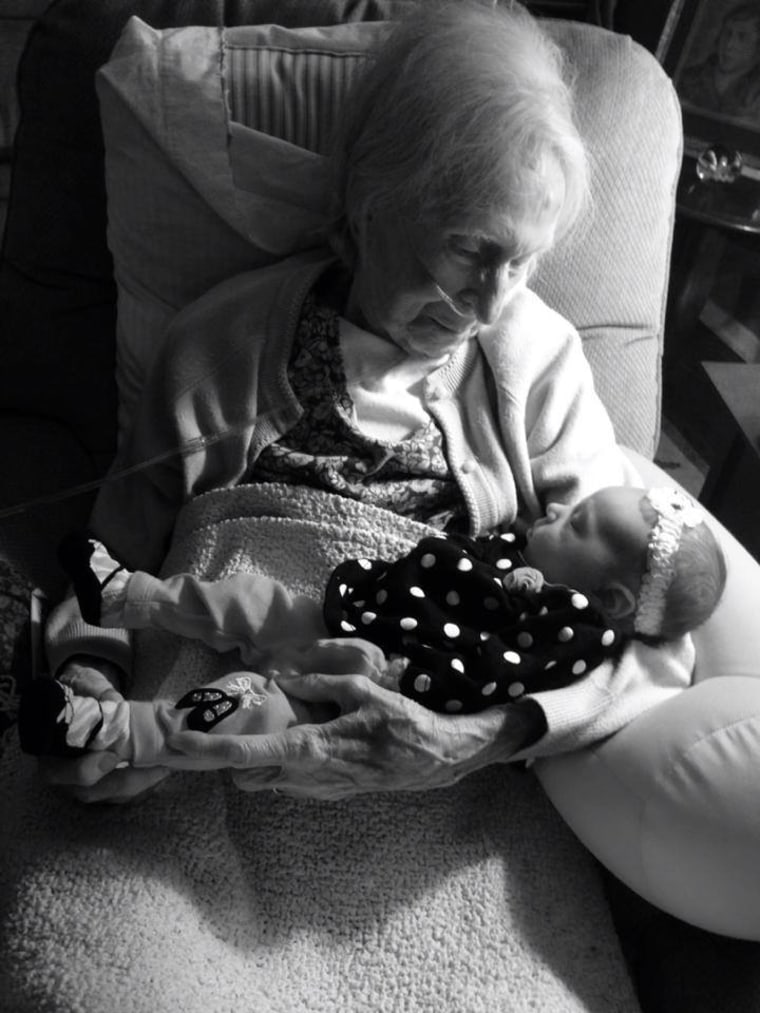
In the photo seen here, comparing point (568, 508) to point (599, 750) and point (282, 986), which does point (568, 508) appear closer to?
point (599, 750)

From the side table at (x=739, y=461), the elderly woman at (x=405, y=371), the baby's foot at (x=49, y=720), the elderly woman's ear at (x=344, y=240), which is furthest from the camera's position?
the side table at (x=739, y=461)

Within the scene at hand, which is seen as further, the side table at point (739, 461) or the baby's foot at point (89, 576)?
the side table at point (739, 461)

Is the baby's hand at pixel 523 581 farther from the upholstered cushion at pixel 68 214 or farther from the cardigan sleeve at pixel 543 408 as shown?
the upholstered cushion at pixel 68 214

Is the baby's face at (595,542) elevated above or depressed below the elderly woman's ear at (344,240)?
below

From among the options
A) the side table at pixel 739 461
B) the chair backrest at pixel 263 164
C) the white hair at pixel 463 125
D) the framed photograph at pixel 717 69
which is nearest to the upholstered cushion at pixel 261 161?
the chair backrest at pixel 263 164

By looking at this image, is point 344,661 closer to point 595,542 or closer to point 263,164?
point 595,542

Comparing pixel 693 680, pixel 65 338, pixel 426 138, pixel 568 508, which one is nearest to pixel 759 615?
pixel 693 680

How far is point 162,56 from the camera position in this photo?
1191mm

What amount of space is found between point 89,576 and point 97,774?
0.22 m

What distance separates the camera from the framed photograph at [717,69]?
1950mm

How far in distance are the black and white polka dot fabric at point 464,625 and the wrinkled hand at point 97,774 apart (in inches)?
9.7

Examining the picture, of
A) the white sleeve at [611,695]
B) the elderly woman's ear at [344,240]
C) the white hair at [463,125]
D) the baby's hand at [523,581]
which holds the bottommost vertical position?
the white sleeve at [611,695]

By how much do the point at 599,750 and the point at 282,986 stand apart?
0.42 meters

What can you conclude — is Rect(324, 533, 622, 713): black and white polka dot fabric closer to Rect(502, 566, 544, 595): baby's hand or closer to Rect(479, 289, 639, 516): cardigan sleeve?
Rect(502, 566, 544, 595): baby's hand
